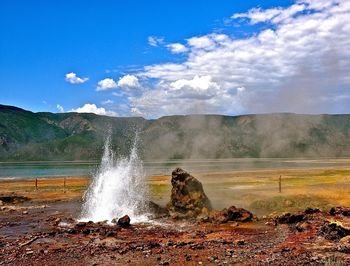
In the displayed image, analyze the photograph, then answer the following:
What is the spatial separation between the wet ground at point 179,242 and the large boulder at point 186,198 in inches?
80.3

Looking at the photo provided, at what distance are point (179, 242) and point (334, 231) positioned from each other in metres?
8.46

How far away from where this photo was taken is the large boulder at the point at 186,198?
1293 inches

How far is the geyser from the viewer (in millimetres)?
33594

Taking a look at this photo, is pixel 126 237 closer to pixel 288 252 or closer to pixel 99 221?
pixel 99 221

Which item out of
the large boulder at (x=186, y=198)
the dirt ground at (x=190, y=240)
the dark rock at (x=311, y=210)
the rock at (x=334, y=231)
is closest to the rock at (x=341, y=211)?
the dirt ground at (x=190, y=240)

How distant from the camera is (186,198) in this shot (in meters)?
33.7

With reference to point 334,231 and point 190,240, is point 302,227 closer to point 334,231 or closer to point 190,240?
point 334,231

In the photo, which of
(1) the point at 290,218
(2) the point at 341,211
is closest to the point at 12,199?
(1) the point at 290,218

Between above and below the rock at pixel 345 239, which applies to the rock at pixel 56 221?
below

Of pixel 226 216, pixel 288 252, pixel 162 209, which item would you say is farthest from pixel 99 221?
pixel 288 252

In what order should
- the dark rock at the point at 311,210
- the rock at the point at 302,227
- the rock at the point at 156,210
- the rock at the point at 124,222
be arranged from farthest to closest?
the rock at the point at 156,210 < the dark rock at the point at 311,210 < the rock at the point at 124,222 < the rock at the point at 302,227

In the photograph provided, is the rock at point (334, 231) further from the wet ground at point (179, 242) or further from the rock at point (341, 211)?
the rock at point (341, 211)

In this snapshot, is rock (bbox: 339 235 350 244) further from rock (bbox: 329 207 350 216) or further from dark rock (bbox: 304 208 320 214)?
dark rock (bbox: 304 208 320 214)

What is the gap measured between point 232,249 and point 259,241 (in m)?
2.65
